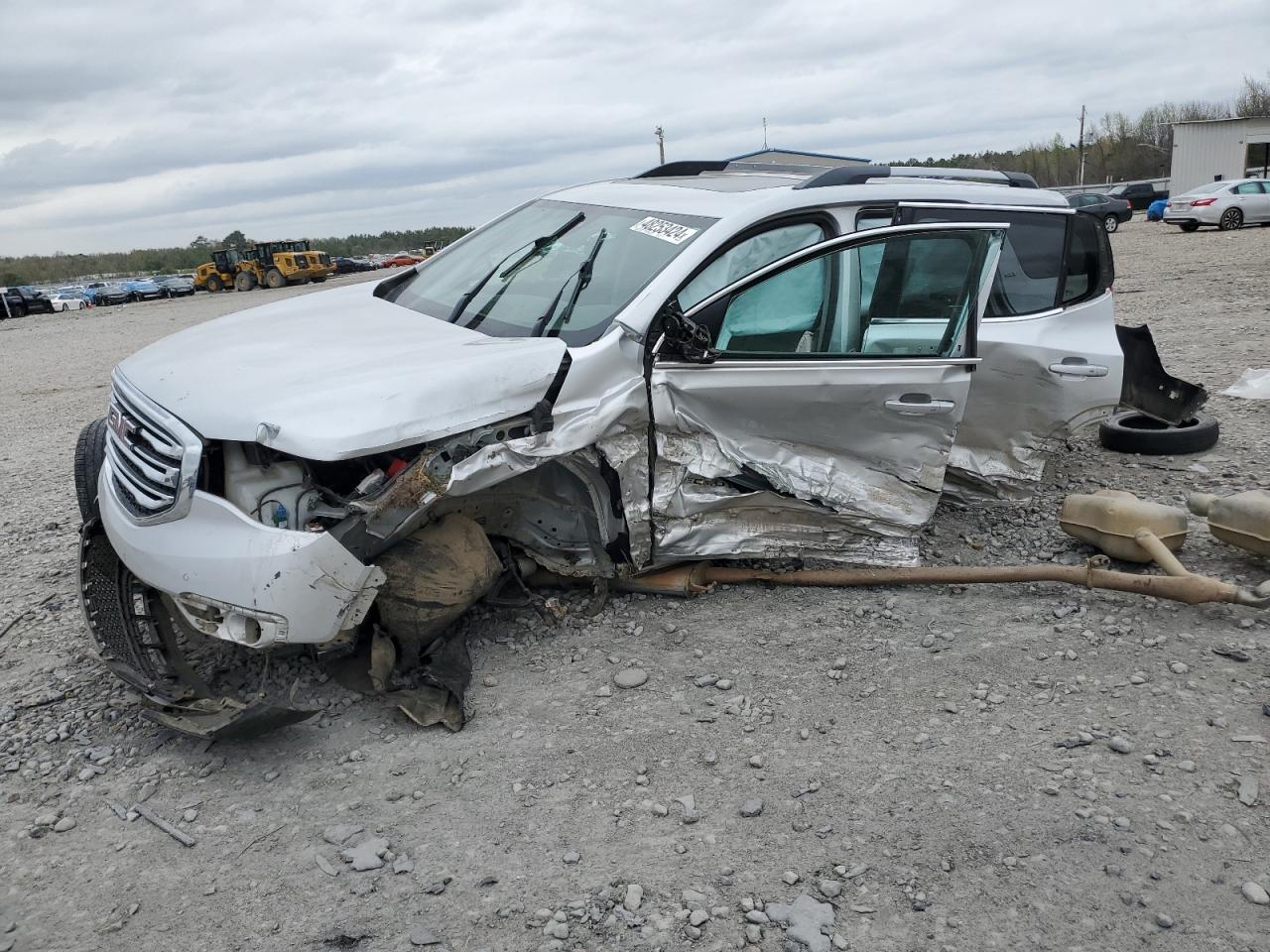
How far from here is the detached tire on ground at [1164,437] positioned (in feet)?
19.7

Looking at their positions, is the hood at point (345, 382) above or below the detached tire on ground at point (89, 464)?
above

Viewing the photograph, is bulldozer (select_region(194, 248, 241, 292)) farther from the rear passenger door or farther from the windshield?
the rear passenger door

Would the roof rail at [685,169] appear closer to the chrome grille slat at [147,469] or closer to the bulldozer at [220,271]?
the chrome grille slat at [147,469]

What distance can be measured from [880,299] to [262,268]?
39.8m

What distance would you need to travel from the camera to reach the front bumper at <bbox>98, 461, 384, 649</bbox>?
3.04m

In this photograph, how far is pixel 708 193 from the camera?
446 centimetres

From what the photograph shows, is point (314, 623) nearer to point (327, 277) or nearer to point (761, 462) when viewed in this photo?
point (761, 462)

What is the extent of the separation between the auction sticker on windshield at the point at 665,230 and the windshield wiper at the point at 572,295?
0.57ft

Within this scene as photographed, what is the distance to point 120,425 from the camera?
3.67 meters

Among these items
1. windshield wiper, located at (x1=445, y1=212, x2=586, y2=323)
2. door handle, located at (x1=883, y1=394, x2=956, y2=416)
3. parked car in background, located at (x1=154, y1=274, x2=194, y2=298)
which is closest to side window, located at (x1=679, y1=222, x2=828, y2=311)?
door handle, located at (x1=883, y1=394, x2=956, y2=416)

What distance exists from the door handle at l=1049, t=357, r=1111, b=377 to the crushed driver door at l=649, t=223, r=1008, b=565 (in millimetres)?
760

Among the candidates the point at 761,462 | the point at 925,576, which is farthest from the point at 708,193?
the point at 925,576

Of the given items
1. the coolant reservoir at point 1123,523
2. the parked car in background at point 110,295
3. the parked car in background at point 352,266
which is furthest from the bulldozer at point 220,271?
the coolant reservoir at point 1123,523

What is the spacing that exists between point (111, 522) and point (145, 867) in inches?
51.5
